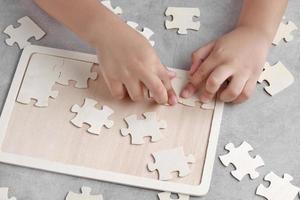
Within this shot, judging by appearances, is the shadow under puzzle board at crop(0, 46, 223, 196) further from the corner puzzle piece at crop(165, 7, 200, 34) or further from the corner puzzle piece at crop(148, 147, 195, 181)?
the corner puzzle piece at crop(165, 7, 200, 34)

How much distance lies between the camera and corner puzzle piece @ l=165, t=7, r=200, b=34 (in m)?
1.11

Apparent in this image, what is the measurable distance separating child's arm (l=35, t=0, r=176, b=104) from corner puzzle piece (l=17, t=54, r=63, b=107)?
0.30ft

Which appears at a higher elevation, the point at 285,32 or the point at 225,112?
the point at 285,32

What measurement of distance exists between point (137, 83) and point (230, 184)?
260 millimetres

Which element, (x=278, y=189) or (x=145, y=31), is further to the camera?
(x=145, y=31)

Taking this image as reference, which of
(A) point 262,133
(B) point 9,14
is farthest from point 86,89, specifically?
(A) point 262,133

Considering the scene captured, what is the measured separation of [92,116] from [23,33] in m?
0.26

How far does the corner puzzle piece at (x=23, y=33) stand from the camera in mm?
1097

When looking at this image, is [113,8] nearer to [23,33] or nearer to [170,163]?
[23,33]

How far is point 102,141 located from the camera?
993 millimetres

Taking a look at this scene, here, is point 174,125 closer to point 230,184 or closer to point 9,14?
point 230,184

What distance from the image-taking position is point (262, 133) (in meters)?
1.01

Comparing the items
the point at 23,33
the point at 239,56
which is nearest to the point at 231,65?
the point at 239,56

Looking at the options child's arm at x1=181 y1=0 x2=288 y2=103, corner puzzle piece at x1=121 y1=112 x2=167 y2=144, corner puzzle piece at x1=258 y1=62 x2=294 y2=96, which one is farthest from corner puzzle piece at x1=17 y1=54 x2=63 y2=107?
corner puzzle piece at x1=258 y1=62 x2=294 y2=96
